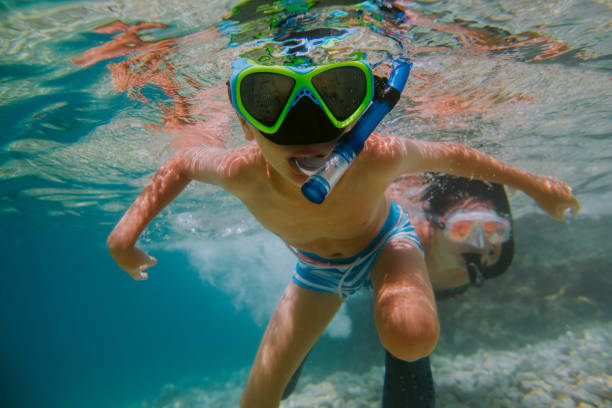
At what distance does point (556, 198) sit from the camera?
389 cm

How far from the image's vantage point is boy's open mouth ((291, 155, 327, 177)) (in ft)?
7.66

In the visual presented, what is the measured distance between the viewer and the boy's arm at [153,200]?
3471 millimetres

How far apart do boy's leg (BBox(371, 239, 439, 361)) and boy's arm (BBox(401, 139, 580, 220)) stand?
3.87 feet

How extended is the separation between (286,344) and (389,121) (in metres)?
7.09

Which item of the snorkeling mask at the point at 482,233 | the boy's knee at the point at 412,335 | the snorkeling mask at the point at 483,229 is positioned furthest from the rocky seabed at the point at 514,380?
the boy's knee at the point at 412,335

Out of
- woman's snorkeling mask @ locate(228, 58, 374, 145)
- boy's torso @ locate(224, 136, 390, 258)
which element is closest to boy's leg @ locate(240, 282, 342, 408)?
boy's torso @ locate(224, 136, 390, 258)

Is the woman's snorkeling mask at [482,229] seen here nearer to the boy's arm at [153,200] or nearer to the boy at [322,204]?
the boy at [322,204]

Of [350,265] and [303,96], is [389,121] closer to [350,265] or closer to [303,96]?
[350,265]

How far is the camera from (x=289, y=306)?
4316 mm

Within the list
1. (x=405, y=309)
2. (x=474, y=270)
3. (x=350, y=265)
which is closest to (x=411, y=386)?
(x=350, y=265)

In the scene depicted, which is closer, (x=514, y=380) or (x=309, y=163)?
(x=309, y=163)

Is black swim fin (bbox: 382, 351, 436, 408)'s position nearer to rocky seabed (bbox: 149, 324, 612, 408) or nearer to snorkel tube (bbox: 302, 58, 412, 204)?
rocky seabed (bbox: 149, 324, 612, 408)

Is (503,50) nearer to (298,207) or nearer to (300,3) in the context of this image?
(300,3)

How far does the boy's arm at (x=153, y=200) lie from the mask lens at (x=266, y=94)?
4.51 ft
